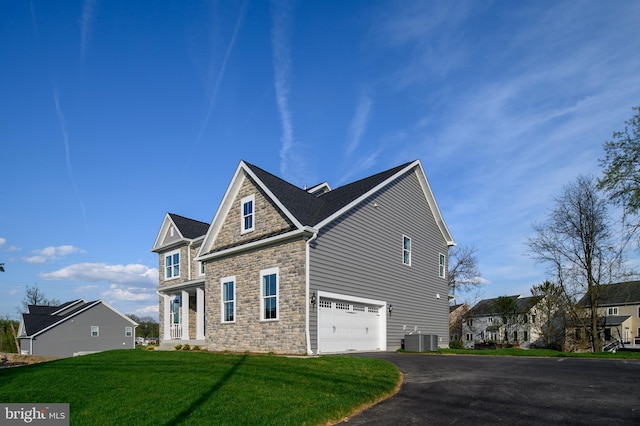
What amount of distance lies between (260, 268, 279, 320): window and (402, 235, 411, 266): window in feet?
23.7

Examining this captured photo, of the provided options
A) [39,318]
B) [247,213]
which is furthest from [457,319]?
[247,213]

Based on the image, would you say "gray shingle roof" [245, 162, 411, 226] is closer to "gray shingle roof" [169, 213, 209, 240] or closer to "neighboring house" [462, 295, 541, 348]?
"gray shingle roof" [169, 213, 209, 240]

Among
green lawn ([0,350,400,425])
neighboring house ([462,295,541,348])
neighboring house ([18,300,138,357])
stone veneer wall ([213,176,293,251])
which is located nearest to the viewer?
green lawn ([0,350,400,425])

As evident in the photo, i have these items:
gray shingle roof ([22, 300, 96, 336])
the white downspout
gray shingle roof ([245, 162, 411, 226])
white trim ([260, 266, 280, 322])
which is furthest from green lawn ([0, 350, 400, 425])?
gray shingle roof ([22, 300, 96, 336])

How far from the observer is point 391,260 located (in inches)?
784

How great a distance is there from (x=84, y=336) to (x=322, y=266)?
1756 inches

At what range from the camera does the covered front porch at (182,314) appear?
80.4ft

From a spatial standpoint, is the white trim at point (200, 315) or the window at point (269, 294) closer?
the window at point (269, 294)

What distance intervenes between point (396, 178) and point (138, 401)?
50.1ft

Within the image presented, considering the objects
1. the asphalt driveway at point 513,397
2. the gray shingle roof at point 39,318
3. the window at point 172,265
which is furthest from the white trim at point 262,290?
the gray shingle roof at point 39,318

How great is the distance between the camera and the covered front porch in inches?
965

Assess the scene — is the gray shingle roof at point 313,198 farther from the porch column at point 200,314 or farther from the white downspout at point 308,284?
the porch column at point 200,314

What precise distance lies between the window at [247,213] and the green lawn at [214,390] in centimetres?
696

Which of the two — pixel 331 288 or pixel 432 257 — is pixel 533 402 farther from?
pixel 432 257
